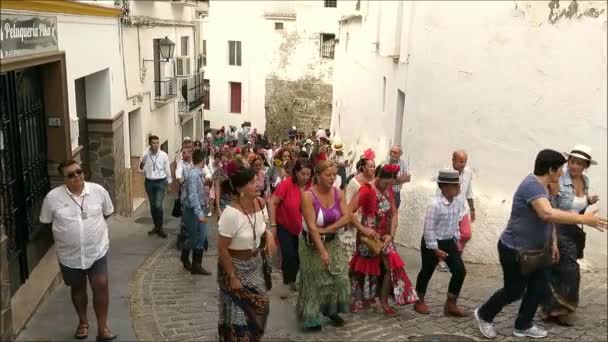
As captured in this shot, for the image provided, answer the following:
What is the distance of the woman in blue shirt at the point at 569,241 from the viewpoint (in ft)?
18.5

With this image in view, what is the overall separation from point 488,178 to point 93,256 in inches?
222

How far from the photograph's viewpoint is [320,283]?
5668mm

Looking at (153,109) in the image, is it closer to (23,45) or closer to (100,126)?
(100,126)

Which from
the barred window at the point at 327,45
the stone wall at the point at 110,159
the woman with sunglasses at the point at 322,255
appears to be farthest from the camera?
the barred window at the point at 327,45

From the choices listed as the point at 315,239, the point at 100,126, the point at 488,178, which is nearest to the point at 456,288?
the point at 315,239

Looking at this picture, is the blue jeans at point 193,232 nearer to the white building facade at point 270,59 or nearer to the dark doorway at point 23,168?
the dark doorway at point 23,168

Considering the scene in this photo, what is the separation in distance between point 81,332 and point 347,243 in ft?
9.27

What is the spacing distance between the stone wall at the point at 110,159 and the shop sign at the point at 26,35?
374 centimetres

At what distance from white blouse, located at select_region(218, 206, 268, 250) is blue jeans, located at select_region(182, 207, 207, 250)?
290cm

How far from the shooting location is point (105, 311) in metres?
5.30

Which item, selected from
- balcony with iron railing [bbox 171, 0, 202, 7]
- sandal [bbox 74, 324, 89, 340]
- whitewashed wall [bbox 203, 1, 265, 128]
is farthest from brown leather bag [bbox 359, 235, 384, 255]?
whitewashed wall [bbox 203, 1, 265, 128]

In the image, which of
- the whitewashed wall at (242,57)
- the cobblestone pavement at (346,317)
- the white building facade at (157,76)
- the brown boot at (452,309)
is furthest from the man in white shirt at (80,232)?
the whitewashed wall at (242,57)

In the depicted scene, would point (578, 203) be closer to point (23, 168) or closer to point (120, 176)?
point (23, 168)

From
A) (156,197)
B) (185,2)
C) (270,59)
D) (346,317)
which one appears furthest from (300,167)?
(270,59)
